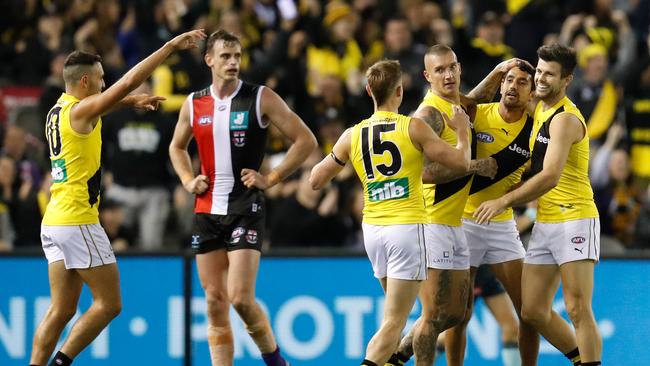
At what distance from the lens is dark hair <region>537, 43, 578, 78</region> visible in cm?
1002

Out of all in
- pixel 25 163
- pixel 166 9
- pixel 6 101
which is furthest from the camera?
pixel 166 9

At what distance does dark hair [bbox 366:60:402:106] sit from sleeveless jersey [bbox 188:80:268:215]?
4.74ft

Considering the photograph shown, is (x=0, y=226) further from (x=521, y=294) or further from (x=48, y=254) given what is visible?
(x=521, y=294)

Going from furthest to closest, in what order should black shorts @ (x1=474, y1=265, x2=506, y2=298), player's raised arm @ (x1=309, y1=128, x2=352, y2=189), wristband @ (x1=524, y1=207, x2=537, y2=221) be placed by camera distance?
wristband @ (x1=524, y1=207, x2=537, y2=221), black shorts @ (x1=474, y1=265, x2=506, y2=298), player's raised arm @ (x1=309, y1=128, x2=352, y2=189)

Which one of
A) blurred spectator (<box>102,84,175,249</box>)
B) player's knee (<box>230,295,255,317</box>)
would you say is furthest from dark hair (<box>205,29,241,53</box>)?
blurred spectator (<box>102,84,175,249</box>)

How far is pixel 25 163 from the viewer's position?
51.6 feet

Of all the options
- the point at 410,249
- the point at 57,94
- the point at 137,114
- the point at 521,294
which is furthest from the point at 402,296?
the point at 57,94

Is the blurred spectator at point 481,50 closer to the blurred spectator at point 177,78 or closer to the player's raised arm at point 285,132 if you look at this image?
the blurred spectator at point 177,78

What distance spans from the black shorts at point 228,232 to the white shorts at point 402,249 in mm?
1333

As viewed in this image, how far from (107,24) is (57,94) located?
5.60 ft

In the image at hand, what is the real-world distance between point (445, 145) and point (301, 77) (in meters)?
7.30

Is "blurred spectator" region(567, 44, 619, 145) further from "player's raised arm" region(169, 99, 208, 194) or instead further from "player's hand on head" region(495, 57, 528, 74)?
"player's raised arm" region(169, 99, 208, 194)

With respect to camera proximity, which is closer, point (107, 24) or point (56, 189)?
point (56, 189)

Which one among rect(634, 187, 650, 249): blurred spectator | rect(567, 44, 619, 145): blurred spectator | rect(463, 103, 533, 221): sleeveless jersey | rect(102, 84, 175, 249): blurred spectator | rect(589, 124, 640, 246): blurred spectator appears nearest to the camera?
rect(463, 103, 533, 221): sleeveless jersey
